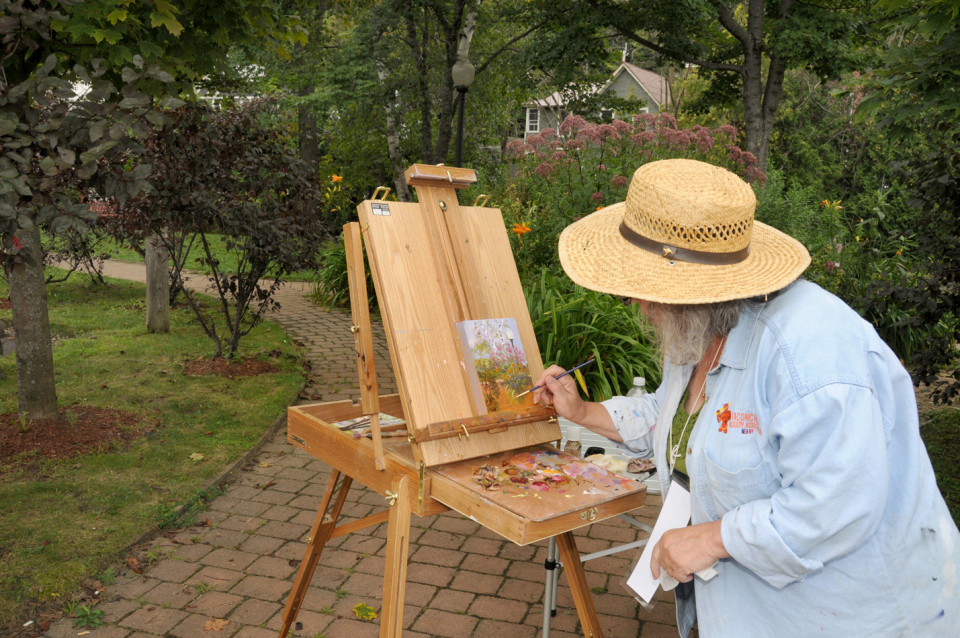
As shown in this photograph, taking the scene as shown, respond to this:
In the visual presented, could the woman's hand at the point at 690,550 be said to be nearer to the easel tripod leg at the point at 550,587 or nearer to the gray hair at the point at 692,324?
the gray hair at the point at 692,324

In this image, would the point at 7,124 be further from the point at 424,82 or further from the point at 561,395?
the point at 424,82

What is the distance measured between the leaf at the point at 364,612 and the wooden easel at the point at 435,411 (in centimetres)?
47

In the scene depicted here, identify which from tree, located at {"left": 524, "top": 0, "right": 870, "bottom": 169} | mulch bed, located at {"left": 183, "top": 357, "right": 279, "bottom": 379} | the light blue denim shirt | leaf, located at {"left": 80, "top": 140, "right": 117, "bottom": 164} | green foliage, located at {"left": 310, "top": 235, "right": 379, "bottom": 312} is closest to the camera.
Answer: the light blue denim shirt

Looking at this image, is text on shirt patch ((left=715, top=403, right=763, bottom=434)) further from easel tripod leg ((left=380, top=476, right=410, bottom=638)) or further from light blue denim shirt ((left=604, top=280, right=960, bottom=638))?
easel tripod leg ((left=380, top=476, right=410, bottom=638))

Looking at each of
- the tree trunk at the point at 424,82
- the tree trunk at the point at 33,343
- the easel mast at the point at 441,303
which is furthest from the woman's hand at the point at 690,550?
the tree trunk at the point at 424,82

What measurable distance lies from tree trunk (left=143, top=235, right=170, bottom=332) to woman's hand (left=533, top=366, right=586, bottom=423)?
21.6 feet

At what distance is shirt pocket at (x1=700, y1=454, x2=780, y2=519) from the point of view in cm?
148

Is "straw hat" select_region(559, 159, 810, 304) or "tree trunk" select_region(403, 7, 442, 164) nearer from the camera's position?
"straw hat" select_region(559, 159, 810, 304)

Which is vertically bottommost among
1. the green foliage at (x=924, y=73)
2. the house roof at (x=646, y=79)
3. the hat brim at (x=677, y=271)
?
the hat brim at (x=677, y=271)

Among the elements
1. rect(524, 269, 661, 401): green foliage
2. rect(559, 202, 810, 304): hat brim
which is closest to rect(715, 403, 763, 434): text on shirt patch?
rect(559, 202, 810, 304): hat brim

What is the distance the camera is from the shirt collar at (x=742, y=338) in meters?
1.57

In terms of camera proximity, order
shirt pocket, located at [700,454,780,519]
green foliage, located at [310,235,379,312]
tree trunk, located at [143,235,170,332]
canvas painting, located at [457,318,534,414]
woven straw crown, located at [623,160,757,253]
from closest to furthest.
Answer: shirt pocket, located at [700,454,780,519] → woven straw crown, located at [623,160,757,253] → canvas painting, located at [457,318,534,414] → tree trunk, located at [143,235,170,332] → green foliage, located at [310,235,379,312]

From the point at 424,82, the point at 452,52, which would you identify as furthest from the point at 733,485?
the point at 424,82

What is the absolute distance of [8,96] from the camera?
8.00ft
